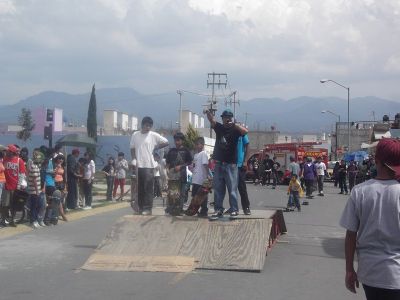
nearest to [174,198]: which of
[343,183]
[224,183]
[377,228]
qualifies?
[224,183]

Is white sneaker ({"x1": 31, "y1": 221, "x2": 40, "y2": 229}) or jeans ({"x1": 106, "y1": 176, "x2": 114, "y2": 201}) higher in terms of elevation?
jeans ({"x1": 106, "y1": 176, "x2": 114, "y2": 201})

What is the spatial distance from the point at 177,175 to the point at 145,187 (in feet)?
2.44

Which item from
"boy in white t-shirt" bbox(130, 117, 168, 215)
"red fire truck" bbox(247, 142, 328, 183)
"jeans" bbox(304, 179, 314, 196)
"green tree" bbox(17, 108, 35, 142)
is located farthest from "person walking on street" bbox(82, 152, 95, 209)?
"green tree" bbox(17, 108, 35, 142)

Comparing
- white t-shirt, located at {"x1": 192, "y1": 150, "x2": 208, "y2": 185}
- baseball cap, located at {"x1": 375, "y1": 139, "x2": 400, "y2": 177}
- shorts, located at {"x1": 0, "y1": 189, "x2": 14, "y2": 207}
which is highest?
baseball cap, located at {"x1": 375, "y1": 139, "x2": 400, "y2": 177}

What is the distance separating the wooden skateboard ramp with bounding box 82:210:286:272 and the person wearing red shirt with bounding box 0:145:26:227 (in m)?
4.09

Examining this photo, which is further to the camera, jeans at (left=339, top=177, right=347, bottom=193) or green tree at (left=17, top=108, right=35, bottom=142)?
green tree at (left=17, top=108, right=35, bottom=142)

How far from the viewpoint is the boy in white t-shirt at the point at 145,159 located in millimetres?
12000

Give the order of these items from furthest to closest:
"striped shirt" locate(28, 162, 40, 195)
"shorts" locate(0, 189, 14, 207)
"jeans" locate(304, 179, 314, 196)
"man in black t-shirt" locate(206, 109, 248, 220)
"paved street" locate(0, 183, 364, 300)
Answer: "jeans" locate(304, 179, 314, 196) < "striped shirt" locate(28, 162, 40, 195) < "shorts" locate(0, 189, 14, 207) < "man in black t-shirt" locate(206, 109, 248, 220) < "paved street" locate(0, 183, 364, 300)

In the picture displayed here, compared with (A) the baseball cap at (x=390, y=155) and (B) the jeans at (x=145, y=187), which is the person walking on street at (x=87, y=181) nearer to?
(B) the jeans at (x=145, y=187)

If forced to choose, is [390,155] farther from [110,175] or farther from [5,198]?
[110,175]

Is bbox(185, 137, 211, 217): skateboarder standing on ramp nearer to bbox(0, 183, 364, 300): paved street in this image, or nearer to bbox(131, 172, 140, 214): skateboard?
bbox(131, 172, 140, 214): skateboard

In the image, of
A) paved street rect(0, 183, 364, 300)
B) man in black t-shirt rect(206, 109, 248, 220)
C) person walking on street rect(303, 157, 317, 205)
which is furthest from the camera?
person walking on street rect(303, 157, 317, 205)

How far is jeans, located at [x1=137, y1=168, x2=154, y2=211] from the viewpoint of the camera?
39.4 feet

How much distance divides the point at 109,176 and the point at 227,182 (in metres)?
12.8
